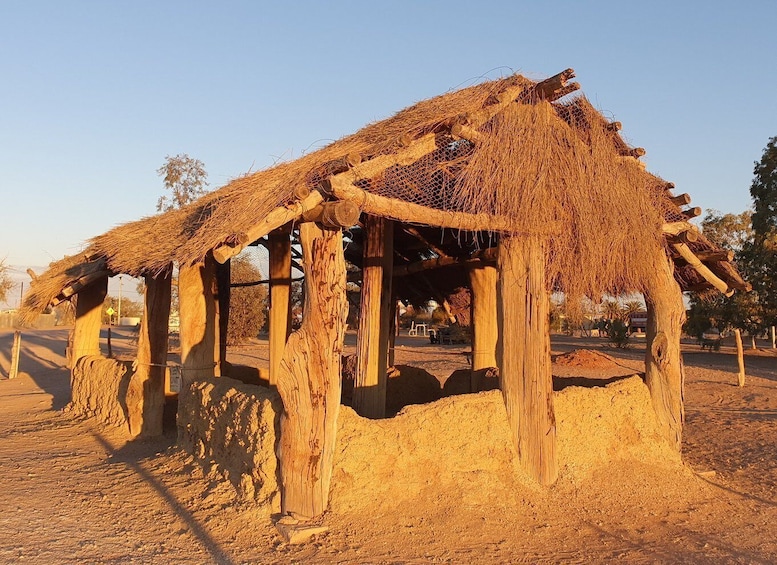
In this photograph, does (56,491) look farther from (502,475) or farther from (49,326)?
(49,326)

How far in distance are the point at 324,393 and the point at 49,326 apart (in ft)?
174

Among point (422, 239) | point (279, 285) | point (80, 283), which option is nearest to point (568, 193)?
point (422, 239)

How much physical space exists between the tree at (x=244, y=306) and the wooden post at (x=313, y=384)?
2006cm

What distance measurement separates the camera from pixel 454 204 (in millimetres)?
5605

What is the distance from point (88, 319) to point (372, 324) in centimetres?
664

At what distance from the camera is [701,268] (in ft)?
25.1

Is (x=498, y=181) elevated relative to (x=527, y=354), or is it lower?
elevated

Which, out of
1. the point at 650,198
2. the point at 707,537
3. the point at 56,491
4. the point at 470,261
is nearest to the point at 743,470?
the point at 707,537

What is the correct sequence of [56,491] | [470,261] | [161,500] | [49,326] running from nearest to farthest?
[161,500] < [56,491] < [470,261] < [49,326]

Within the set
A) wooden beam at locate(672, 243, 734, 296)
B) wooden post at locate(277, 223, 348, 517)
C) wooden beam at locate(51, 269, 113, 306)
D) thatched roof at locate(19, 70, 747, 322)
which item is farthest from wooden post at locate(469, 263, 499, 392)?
wooden beam at locate(51, 269, 113, 306)

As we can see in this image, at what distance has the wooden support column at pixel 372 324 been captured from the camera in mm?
6480

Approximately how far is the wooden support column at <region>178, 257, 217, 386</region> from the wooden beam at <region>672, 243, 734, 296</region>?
5446mm

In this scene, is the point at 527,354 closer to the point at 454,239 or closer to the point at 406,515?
the point at 406,515

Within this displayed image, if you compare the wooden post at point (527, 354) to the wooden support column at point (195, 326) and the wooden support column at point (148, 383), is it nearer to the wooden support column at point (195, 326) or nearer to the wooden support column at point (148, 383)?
the wooden support column at point (195, 326)
